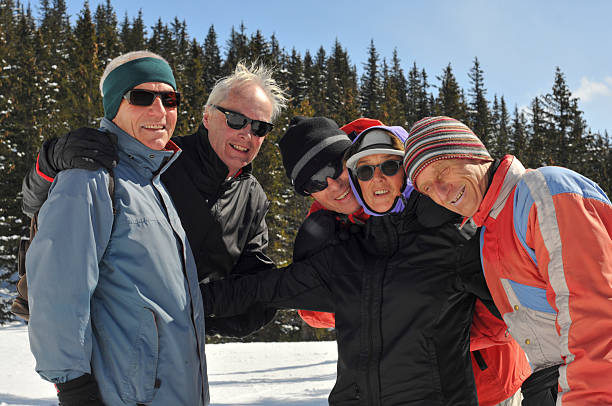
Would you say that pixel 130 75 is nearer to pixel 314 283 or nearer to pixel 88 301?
pixel 88 301

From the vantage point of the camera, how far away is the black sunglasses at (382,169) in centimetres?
275

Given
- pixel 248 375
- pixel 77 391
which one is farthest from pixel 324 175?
pixel 248 375

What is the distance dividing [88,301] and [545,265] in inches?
73.4

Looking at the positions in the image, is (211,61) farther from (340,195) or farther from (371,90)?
(340,195)

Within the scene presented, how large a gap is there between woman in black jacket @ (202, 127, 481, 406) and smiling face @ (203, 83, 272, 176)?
1074mm

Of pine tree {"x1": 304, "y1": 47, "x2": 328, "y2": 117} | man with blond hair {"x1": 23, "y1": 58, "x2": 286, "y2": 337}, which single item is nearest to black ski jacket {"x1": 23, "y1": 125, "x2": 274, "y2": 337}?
man with blond hair {"x1": 23, "y1": 58, "x2": 286, "y2": 337}

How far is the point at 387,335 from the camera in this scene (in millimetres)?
2553

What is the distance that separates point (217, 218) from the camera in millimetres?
3428

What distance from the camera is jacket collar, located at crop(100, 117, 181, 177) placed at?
2.39 m

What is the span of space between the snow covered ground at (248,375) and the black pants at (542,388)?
516cm

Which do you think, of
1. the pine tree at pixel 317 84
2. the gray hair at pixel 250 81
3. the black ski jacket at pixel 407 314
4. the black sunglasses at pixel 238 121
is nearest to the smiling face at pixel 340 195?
the black ski jacket at pixel 407 314

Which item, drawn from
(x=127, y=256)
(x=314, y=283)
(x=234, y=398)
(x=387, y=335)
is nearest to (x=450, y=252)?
(x=387, y=335)

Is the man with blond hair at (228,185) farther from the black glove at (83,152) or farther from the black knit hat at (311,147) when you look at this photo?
the black glove at (83,152)

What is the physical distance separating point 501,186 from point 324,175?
125 cm
